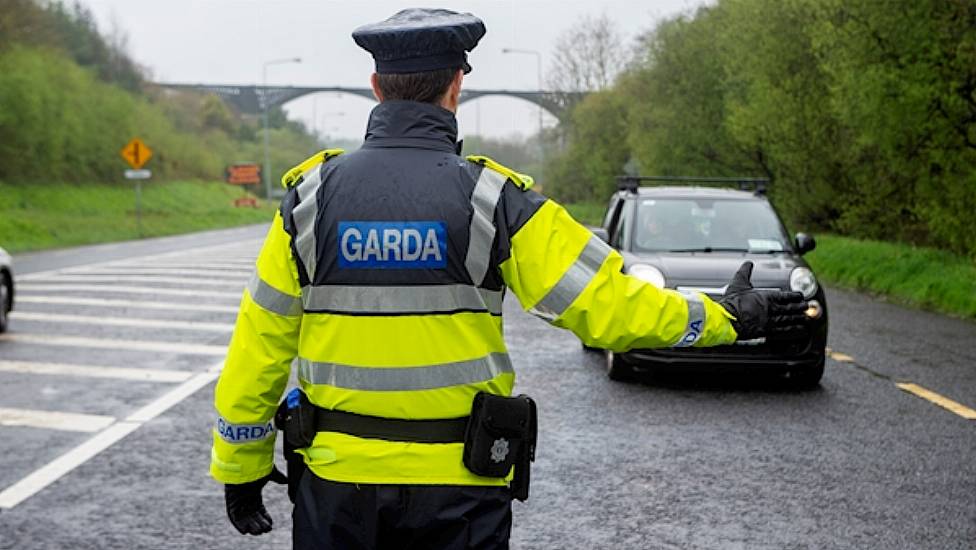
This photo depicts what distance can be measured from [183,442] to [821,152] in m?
21.5

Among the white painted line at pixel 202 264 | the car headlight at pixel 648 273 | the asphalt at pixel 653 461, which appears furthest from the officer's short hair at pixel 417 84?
the white painted line at pixel 202 264

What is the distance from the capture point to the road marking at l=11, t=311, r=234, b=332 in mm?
12930

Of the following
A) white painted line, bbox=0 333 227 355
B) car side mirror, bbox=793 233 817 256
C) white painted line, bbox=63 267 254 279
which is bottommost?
white painted line, bbox=63 267 254 279

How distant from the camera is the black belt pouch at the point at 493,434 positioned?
104 inches

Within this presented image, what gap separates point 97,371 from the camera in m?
9.84

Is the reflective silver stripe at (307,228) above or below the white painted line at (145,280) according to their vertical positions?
above

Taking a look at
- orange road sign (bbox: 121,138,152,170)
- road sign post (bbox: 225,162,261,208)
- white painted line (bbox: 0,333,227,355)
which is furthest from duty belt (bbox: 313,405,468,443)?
road sign post (bbox: 225,162,261,208)

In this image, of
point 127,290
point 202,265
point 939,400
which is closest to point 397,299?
point 939,400

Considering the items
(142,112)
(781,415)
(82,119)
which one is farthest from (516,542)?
(142,112)

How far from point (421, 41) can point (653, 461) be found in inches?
175

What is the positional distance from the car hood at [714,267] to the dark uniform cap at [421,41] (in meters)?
6.45

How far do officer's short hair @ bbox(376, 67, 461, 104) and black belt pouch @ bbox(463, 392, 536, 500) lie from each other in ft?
2.23

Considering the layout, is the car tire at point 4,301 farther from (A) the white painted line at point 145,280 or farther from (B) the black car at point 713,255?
(B) the black car at point 713,255

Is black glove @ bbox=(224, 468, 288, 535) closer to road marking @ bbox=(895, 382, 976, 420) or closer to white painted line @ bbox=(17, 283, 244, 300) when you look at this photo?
road marking @ bbox=(895, 382, 976, 420)
